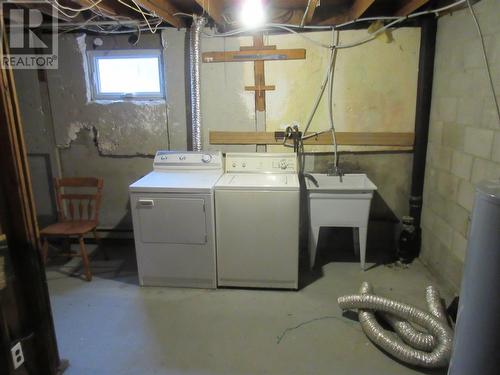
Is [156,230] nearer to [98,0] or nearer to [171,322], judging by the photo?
[171,322]

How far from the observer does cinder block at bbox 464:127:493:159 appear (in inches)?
83.4

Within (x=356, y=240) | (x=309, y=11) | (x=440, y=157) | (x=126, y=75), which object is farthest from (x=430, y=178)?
(x=126, y=75)

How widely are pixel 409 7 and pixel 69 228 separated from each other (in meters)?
3.11

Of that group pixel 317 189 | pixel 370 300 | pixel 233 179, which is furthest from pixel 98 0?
pixel 370 300

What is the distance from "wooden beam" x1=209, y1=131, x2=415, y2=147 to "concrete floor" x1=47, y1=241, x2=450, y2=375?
1.08 meters

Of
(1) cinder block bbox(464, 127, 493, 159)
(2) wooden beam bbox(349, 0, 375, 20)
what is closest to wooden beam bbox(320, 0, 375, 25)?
(2) wooden beam bbox(349, 0, 375, 20)

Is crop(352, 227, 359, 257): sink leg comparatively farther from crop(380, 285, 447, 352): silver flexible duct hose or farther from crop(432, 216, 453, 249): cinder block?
crop(380, 285, 447, 352): silver flexible duct hose

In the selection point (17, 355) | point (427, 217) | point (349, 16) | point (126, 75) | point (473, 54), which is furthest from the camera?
point (126, 75)

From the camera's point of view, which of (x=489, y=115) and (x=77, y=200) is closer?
(x=489, y=115)

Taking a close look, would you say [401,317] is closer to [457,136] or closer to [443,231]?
[443,231]

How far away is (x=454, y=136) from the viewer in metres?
2.54

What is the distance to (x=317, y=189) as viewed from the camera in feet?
9.18

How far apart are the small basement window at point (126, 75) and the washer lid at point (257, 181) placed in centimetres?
111

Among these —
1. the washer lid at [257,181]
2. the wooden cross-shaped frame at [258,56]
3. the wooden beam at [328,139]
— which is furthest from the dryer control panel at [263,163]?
the wooden cross-shaped frame at [258,56]
